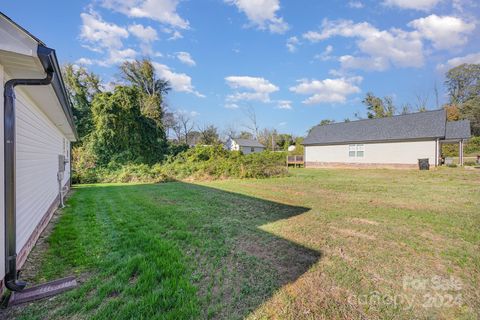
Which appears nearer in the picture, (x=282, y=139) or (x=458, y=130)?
(x=458, y=130)

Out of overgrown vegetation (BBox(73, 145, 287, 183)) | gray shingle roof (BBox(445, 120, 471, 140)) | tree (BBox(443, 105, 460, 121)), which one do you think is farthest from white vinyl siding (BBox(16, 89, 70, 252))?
tree (BBox(443, 105, 460, 121))

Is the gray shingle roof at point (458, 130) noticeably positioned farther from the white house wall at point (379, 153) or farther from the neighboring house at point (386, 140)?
the white house wall at point (379, 153)

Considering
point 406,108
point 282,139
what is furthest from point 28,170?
point 406,108

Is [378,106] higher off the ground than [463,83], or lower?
lower

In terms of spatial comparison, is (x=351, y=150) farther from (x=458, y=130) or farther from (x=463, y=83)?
(x=463, y=83)

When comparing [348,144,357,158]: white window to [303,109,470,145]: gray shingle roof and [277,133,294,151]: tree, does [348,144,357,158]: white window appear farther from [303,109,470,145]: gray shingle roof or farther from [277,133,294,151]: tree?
[277,133,294,151]: tree

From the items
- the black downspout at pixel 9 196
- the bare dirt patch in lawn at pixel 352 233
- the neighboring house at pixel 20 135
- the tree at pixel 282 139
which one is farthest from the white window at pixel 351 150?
the black downspout at pixel 9 196

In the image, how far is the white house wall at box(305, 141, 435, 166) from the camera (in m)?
16.6

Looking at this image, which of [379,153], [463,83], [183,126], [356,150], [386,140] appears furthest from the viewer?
[183,126]

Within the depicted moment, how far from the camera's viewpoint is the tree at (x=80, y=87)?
62.0ft

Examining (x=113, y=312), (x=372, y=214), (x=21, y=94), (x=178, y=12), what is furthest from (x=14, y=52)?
(x=178, y=12)

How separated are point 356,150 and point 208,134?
77.5 ft

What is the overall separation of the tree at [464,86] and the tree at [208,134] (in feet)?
116

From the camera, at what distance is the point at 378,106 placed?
3534 centimetres
